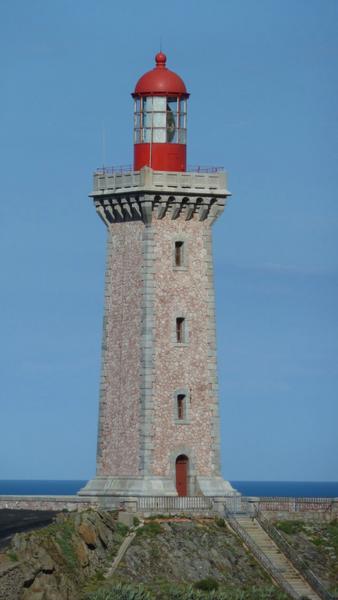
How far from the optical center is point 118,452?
198 feet

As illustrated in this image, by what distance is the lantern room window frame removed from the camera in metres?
60.8

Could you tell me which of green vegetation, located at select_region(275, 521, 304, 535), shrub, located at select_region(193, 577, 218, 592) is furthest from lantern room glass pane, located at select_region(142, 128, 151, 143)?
shrub, located at select_region(193, 577, 218, 592)

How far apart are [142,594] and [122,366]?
37.4 feet

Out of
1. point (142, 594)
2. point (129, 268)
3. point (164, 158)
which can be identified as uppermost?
point (164, 158)

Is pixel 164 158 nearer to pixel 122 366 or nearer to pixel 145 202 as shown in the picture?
pixel 145 202

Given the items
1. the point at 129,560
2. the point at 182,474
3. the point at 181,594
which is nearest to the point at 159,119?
the point at 182,474

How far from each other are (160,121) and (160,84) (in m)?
1.25

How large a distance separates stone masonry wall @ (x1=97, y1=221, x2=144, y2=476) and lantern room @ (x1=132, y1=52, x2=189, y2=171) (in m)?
2.39

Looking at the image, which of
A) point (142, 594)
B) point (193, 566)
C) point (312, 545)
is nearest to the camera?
point (142, 594)

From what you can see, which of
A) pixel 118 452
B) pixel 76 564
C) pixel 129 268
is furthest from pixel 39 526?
pixel 129 268

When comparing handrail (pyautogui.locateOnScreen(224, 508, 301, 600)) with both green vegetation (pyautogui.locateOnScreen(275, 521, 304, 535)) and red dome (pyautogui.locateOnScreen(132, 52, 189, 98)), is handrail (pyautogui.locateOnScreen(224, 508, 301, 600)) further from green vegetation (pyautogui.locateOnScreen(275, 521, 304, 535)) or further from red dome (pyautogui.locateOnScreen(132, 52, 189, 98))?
red dome (pyautogui.locateOnScreen(132, 52, 189, 98))

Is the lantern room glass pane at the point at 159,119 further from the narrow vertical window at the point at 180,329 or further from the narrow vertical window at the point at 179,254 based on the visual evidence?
A: the narrow vertical window at the point at 180,329

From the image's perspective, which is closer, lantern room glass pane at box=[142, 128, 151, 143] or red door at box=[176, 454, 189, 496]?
red door at box=[176, 454, 189, 496]

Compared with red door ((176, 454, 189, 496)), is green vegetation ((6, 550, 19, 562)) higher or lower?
lower
